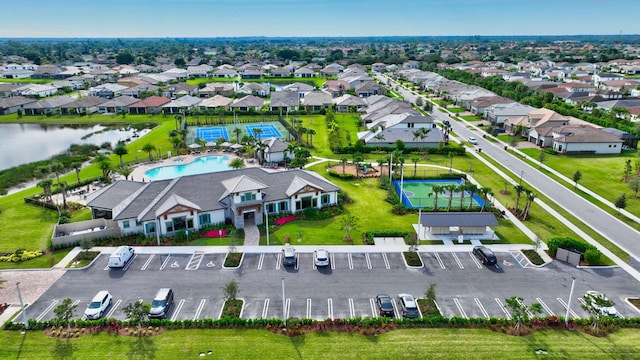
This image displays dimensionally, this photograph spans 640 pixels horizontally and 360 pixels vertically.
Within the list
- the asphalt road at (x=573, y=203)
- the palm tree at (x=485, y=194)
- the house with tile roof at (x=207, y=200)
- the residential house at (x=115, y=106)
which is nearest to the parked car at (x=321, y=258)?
the house with tile roof at (x=207, y=200)

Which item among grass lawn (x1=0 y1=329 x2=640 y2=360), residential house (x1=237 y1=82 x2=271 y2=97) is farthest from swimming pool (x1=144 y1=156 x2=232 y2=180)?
residential house (x1=237 y1=82 x2=271 y2=97)

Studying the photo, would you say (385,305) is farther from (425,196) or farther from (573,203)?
(573,203)

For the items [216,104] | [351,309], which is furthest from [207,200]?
[216,104]

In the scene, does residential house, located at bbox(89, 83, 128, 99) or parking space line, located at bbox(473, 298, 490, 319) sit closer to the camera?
parking space line, located at bbox(473, 298, 490, 319)

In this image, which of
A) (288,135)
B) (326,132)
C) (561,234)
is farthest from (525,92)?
(561,234)

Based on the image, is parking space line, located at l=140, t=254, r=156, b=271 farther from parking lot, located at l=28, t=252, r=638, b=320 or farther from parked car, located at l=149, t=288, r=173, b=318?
parked car, located at l=149, t=288, r=173, b=318

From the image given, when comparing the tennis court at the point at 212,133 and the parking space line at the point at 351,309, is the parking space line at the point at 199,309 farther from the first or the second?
the tennis court at the point at 212,133

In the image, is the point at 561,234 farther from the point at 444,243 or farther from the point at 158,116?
the point at 158,116
